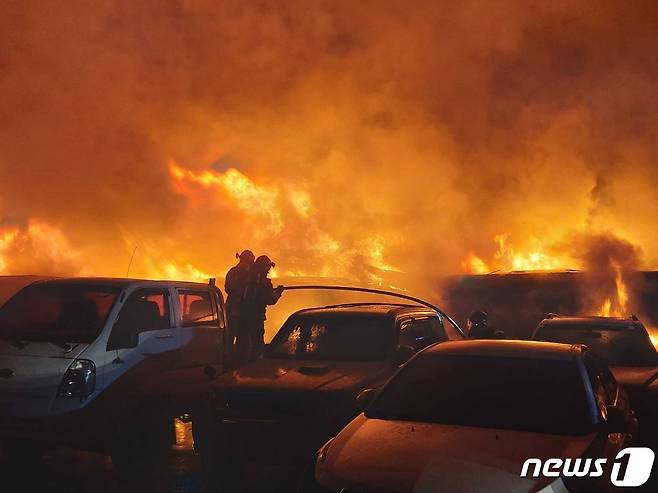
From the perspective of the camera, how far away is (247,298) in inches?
464

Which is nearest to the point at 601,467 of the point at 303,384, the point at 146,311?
the point at 303,384

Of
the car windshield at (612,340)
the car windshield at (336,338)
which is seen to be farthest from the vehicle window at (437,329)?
the car windshield at (336,338)

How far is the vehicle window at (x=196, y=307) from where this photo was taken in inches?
315

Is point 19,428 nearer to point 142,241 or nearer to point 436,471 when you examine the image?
point 436,471

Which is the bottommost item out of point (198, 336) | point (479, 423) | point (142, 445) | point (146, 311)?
point (142, 445)

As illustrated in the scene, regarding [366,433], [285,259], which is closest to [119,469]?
[366,433]

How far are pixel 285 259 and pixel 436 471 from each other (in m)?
33.1

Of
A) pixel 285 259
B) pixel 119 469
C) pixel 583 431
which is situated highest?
pixel 285 259

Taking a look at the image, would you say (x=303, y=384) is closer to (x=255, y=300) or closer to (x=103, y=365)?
(x=103, y=365)

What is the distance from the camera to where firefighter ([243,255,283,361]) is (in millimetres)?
11805

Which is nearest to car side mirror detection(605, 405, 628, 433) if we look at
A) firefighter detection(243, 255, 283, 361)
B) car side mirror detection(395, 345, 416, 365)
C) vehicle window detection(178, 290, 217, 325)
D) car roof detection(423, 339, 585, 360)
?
car roof detection(423, 339, 585, 360)

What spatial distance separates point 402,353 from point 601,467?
338 centimetres

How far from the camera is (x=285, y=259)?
37.0 meters

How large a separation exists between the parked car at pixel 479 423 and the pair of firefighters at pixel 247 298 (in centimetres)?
639
